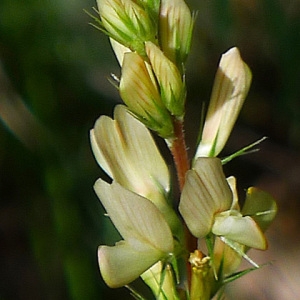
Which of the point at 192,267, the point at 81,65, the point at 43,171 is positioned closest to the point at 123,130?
the point at 192,267

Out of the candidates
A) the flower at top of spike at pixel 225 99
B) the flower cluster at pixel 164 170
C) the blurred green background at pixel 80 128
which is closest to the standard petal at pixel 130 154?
the flower cluster at pixel 164 170

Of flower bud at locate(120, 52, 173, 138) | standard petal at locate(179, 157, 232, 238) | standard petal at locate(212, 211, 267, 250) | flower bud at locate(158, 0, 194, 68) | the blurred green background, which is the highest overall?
flower bud at locate(158, 0, 194, 68)

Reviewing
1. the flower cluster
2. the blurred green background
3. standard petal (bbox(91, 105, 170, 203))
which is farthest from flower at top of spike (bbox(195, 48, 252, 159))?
the blurred green background

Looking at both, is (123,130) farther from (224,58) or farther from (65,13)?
(65,13)

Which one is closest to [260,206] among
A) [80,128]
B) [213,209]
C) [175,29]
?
[213,209]

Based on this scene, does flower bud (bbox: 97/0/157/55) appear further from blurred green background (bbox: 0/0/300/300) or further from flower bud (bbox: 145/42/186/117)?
blurred green background (bbox: 0/0/300/300)

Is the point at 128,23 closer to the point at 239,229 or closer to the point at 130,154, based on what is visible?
the point at 130,154

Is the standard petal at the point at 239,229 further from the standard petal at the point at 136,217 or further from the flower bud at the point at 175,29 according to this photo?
the flower bud at the point at 175,29
